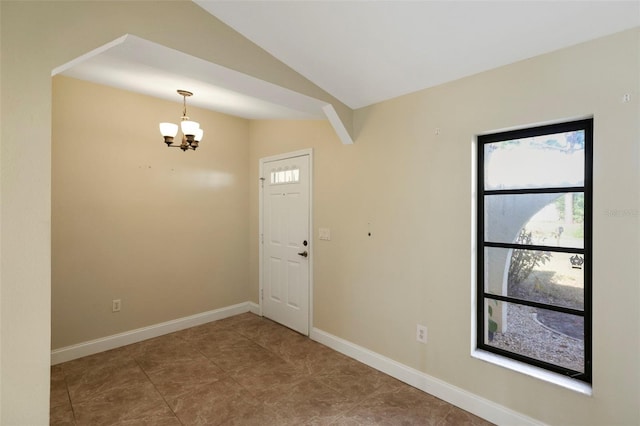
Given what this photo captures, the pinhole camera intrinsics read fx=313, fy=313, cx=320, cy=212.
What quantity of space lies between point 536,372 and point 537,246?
31.9 inches

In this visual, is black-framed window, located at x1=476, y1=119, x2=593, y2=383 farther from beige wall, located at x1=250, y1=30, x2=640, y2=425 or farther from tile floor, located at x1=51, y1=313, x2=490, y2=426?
tile floor, located at x1=51, y1=313, x2=490, y2=426

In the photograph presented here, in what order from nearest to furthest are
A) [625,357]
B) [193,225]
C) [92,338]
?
[625,357]
[92,338]
[193,225]

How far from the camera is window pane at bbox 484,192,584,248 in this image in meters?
1.93

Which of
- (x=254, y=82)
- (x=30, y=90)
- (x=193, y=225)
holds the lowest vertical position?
(x=193, y=225)

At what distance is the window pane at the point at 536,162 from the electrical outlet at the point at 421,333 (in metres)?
1.22

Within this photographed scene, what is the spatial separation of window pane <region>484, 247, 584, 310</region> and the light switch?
60.7 inches

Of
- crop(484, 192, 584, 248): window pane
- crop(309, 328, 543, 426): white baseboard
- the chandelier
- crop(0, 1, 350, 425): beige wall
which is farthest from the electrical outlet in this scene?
the chandelier

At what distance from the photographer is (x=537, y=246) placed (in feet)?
6.78

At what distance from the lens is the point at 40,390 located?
145 centimetres

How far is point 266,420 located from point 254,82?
2.44 m

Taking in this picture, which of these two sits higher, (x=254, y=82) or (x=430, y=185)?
(x=254, y=82)

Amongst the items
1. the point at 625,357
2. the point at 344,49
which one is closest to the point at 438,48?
the point at 344,49

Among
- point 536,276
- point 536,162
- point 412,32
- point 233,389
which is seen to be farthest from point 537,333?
point 233,389

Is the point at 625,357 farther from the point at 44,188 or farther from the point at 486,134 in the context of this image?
the point at 44,188
